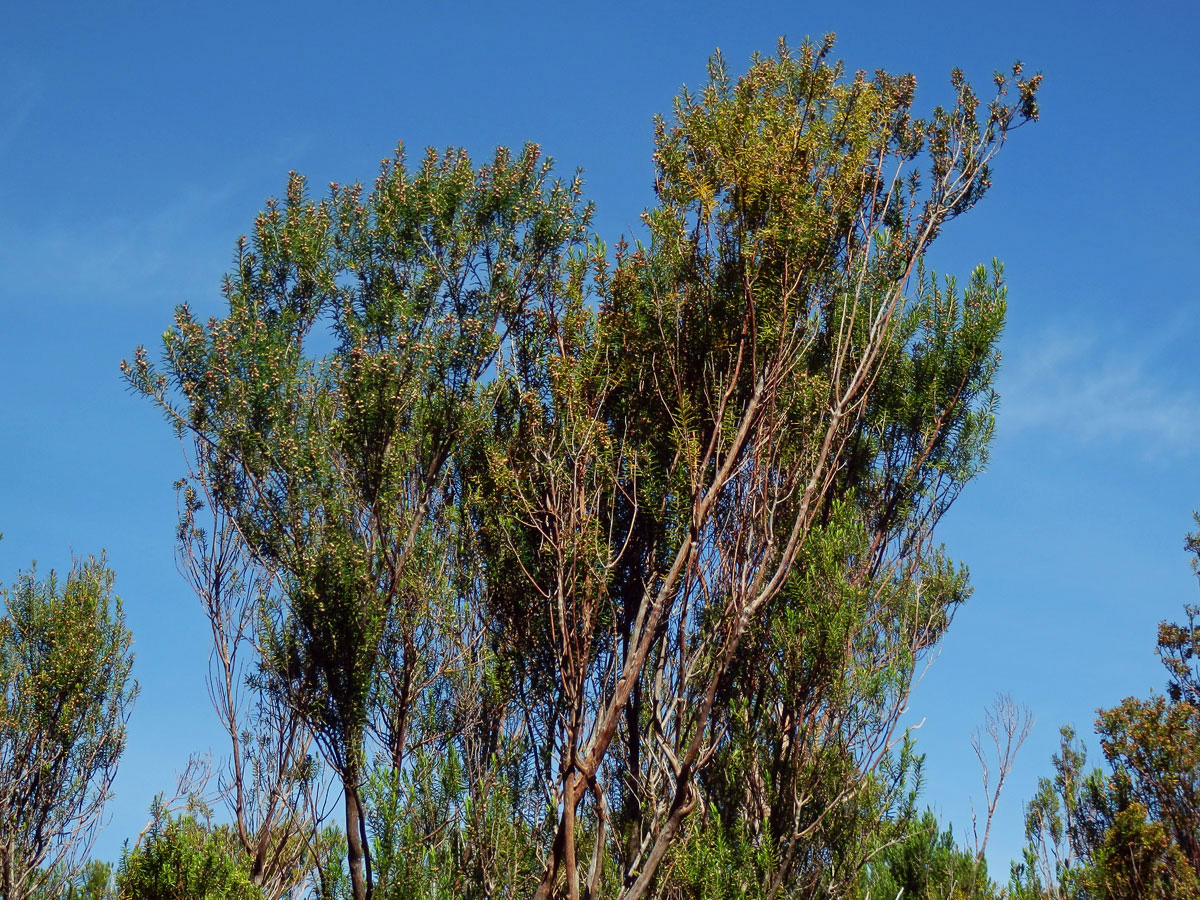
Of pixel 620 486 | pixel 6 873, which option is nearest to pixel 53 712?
pixel 6 873

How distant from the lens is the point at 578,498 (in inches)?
285

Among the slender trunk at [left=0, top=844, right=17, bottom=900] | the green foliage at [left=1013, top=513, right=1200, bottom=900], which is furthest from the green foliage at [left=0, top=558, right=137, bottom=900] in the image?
the green foliage at [left=1013, top=513, right=1200, bottom=900]

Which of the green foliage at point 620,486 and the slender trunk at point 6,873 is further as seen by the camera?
the slender trunk at point 6,873

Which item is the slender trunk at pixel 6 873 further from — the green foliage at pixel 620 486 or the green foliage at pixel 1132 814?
the green foliage at pixel 1132 814

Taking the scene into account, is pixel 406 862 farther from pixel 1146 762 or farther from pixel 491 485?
pixel 1146 762

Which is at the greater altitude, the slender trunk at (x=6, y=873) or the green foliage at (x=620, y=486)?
the green foliage at (x=620, y=486)

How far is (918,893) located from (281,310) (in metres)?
10.9

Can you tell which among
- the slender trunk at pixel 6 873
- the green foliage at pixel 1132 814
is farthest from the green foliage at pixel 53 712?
the green foliage at pixel 1132 814

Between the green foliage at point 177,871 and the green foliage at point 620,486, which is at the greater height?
the green foliage at point 620,486

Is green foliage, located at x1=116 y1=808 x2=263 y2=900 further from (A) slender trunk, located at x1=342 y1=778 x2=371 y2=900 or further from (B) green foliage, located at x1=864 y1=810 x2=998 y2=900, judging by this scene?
(B) green foliage, located at x1=864 y1=810 x2=998 y2=900

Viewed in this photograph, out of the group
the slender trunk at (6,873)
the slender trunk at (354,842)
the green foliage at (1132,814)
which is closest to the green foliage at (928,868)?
the green foliage at (1132,814)

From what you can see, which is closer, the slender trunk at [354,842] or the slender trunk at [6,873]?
the slender trunk at [354,842]

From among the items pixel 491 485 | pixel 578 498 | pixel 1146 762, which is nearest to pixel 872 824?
pixel 578 498

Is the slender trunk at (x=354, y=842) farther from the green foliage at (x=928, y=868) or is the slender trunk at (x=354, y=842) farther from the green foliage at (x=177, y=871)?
the green foliage at (x=928, y=868)
